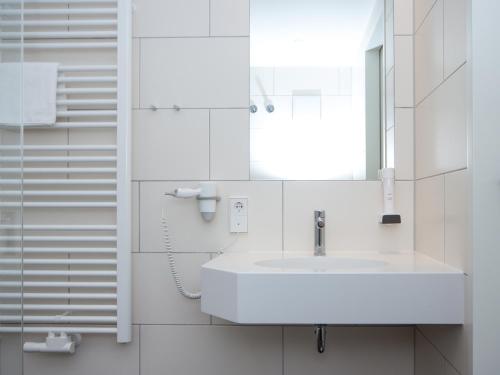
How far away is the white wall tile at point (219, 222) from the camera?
157cm

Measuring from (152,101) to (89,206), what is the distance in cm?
47

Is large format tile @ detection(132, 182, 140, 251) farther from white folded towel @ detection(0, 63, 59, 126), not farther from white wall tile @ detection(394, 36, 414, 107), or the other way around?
white wall tile @ detection(394, 36, 414, 107)

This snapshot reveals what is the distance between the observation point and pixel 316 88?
1.62 metres

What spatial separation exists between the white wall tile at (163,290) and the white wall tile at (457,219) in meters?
0.85

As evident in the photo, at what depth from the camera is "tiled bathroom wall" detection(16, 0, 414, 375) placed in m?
1.56

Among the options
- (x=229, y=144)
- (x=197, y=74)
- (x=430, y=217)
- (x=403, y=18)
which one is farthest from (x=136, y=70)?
(x=430, y=217)

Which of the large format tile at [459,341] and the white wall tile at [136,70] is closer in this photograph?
Answer: the large format tile at [459,341]

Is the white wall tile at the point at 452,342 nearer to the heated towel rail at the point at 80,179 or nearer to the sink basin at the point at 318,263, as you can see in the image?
the sink basin at the point at 318,263

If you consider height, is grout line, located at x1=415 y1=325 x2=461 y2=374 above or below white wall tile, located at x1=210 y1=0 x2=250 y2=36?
below

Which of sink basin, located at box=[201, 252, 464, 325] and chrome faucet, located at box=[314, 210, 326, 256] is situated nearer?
sink basin, located at box=[201, 252, 464, 325]

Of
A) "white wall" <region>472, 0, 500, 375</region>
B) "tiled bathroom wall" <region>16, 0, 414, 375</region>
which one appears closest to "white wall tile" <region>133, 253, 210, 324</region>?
"tiled bathroom wall" <region>16, 0, 414, 375</region>

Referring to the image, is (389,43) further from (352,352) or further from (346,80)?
(352,352)

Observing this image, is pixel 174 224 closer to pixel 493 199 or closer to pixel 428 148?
pixel 428 148

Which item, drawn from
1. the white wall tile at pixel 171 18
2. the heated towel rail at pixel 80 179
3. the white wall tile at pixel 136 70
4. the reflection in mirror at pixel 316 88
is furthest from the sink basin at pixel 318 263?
the white wall tile at pixel 171 18
